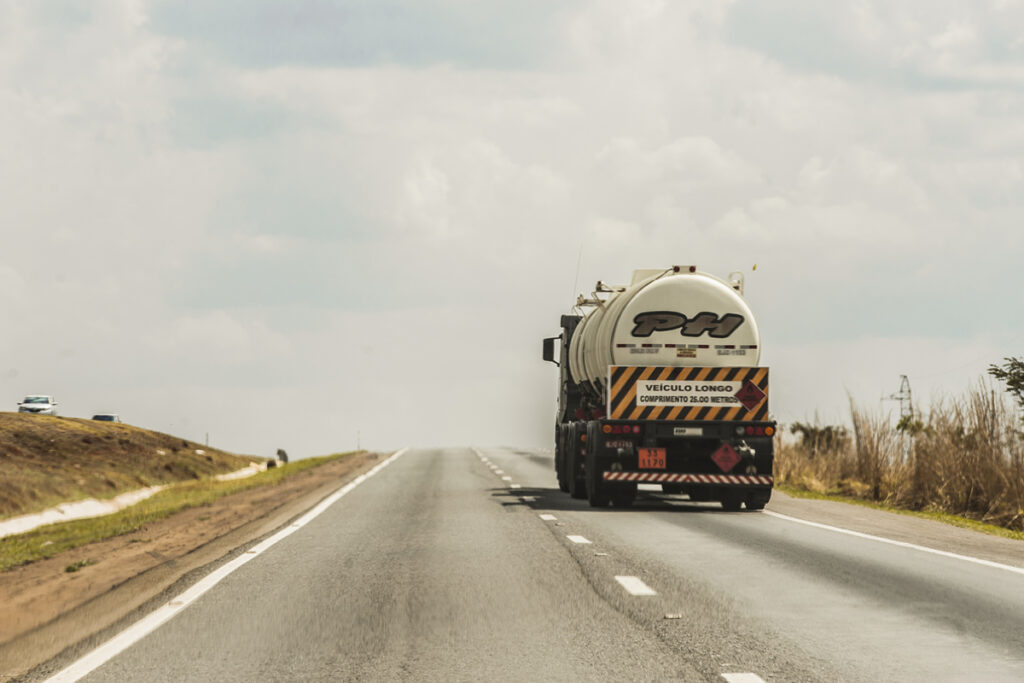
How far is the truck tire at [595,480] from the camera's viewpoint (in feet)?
66.0

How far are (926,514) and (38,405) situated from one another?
55.1m

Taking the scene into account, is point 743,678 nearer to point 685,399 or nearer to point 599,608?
point 599,608

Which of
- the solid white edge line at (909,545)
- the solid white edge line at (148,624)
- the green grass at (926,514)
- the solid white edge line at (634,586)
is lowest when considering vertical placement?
the solid white edge line at (148,624)

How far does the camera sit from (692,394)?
66.4ft

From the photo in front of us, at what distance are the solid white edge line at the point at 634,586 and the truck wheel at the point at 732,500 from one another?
10048 millimetres

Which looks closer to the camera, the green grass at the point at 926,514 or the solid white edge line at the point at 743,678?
the solid white edge line at the point at 743,678

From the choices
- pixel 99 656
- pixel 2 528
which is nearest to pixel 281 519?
pixel 99 656

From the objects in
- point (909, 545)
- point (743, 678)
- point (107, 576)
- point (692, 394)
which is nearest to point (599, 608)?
point (743, 678)

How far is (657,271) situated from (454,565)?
35.2 feet

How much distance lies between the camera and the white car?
214 ft

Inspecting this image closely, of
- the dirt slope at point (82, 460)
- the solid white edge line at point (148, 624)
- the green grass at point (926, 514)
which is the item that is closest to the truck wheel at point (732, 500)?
the green grass at point (926, 514)

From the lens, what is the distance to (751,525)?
1728 centimetres

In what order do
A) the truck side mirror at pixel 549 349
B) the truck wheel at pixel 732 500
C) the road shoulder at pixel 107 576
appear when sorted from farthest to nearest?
the truck side mirror at pixel 549 349
the truck wheel at pixel 732 500
the road shoulder at pixel 107 576

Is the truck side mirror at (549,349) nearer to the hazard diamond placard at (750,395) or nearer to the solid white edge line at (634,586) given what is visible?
the hazard diamond placard at (750,395)
